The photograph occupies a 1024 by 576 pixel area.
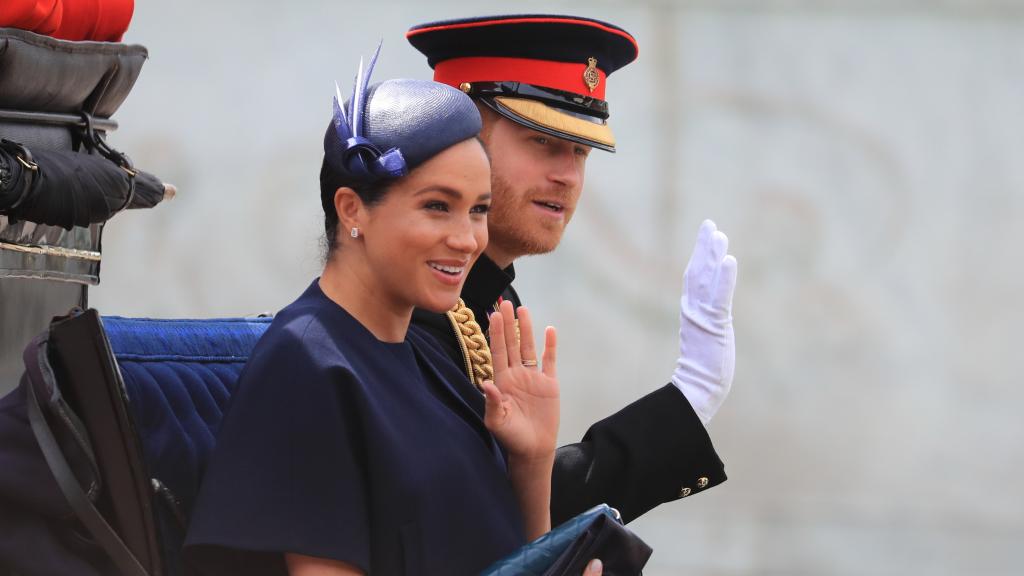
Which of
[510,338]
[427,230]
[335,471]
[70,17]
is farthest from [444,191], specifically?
[70,17]

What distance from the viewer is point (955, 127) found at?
18.0 ft

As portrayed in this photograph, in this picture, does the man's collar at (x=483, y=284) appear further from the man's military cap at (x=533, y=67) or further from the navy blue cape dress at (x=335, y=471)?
the navy blue cape dress at (x=335, y=471)

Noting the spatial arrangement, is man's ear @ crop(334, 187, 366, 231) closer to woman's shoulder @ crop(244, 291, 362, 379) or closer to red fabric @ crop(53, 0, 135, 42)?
woman's shoulder @ crop(244, 291, 362, 379)

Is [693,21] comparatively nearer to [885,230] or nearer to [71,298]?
[885,230]

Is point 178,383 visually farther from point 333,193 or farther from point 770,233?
point 770,233

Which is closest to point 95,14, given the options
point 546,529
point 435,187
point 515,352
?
point 435,187

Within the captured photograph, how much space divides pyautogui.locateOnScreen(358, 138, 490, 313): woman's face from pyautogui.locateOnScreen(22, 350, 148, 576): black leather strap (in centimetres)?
37

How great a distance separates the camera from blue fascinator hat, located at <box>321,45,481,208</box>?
1564 mm

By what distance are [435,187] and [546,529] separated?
0.42 metres

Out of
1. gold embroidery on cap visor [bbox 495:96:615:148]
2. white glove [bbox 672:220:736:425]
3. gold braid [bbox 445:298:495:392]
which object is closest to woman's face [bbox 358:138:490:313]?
gold braid [bbox 445:298:495:392]

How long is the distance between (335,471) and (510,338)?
34 cm

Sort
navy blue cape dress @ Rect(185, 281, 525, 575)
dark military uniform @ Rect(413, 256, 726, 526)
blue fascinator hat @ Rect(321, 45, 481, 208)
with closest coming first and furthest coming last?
navy blue cape dress @ Rect(185, 281, 525, 575)
blue fascinator hat @ Rect(321, 45, 481, 208)
dark military uniform @ Rect(413, 256, 726, 526)

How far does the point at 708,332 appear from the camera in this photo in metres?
2.13

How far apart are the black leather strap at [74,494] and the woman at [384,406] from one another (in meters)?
0.08
